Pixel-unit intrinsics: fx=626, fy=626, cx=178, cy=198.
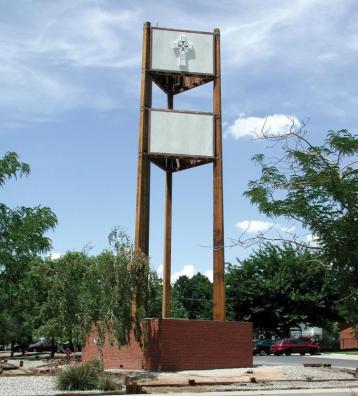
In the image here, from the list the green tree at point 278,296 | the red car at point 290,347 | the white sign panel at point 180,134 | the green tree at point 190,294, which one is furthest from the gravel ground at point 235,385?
the green tree at point 190,294

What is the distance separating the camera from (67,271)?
23.2 m

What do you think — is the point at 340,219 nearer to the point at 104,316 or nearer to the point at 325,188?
the point at 325,188

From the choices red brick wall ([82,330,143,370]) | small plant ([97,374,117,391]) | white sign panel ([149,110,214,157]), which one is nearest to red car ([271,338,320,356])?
red brick wall ([82,330,143,370])

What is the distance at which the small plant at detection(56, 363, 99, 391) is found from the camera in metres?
17.7

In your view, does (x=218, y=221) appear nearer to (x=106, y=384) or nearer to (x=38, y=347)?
(x=106, y=384)

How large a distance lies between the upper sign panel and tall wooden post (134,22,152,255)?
1.29 feet

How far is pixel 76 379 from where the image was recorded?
1780cm

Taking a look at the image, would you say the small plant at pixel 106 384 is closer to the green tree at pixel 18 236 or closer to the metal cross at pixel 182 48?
the green tree at pixel 18 236

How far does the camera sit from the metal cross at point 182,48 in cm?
2933

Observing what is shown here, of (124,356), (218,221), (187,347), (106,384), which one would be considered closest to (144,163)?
(218,221)

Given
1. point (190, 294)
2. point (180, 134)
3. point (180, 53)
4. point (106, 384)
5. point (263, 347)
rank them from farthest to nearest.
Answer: point (190, 294) < point (263, 347) < point (180, 53) < point (180, 134) < point (106, 384)

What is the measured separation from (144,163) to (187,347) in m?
8.31

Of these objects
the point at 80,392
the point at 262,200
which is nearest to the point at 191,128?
the point at 80,392

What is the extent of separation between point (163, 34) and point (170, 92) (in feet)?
9.59
